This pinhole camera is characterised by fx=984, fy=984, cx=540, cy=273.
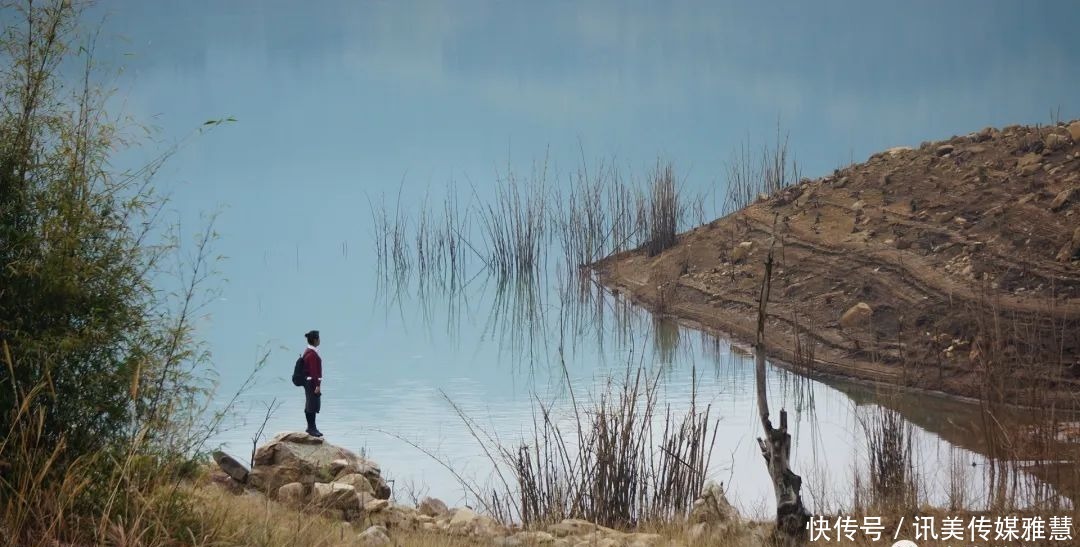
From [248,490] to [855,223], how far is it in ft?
38.4

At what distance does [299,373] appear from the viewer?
6.96 meters

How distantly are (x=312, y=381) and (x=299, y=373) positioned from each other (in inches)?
4.4

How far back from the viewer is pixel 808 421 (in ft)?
26.8

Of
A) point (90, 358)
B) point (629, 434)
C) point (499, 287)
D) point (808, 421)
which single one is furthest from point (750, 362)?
point (90, 358)

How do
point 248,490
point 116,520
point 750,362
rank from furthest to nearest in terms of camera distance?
point 750,362, point 248,490, point 116,520

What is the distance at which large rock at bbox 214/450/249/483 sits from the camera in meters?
5.90

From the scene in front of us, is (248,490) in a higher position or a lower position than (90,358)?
lower

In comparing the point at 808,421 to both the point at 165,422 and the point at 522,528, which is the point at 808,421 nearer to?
the point at 522,528

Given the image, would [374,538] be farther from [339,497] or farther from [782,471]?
[782,471]

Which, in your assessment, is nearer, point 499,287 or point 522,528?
point 522,528

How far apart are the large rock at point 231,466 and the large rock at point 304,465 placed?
5 cm

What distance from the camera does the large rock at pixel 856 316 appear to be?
1198 cm

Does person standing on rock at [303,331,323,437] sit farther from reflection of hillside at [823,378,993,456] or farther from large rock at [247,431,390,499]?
reflection of hillside at [823,378,993,456]

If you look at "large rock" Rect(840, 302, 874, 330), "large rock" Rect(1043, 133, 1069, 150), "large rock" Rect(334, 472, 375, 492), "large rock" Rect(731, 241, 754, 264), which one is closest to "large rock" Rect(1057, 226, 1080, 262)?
"large rock" Rect(840, 302, 874, 330)
